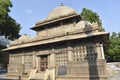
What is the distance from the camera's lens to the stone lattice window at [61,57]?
1690 cm

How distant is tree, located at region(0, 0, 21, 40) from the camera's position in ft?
88.2

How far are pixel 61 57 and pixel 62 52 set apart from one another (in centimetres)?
58

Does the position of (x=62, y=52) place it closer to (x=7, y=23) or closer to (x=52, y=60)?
(x=52, y=60)

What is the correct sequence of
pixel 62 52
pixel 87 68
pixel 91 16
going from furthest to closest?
pixel 91 16 → pixel 62 52 → pixel 87 68

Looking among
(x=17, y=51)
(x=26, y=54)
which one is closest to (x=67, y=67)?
(x=26, y=54)

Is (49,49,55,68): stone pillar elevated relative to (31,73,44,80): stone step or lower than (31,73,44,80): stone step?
elevated

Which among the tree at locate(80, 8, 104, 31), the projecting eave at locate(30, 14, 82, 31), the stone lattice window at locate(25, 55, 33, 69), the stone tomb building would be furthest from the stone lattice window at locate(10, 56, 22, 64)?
the tree at locate(80, 8, 104, 31)

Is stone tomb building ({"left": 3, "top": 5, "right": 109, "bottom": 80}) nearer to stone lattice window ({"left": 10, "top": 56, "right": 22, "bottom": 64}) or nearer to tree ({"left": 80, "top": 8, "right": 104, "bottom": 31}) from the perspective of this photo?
stone lattice window ({"left": 10, "top": 56, "right": 22, "bottom": 64})

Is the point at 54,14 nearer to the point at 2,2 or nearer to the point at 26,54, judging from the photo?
the point at 26,54

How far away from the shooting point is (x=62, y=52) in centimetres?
1712

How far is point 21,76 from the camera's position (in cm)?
1956

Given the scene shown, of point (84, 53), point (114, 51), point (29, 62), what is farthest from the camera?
point (114, 51)

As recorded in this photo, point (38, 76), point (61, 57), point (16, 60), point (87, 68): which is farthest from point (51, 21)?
point (87, 68)

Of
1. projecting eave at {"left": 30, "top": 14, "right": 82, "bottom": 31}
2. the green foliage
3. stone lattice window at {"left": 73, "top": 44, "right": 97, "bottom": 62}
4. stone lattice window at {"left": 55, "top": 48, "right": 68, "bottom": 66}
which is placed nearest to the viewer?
stone lattice window at {"left": 73, "top": 44, "right": 97, "bottom": 62}
